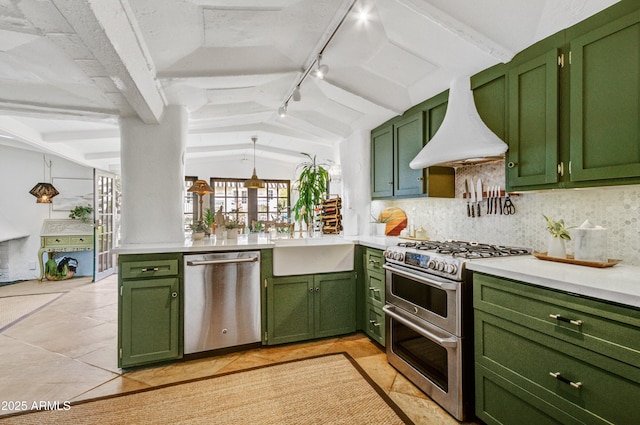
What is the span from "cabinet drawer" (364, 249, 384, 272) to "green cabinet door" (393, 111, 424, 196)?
2.10ft

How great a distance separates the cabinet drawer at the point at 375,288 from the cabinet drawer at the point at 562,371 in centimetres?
103

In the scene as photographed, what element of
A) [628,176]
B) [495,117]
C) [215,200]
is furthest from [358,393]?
[215,200]

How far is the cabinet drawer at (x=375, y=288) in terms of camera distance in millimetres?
2729

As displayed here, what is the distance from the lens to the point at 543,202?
211 centimetres

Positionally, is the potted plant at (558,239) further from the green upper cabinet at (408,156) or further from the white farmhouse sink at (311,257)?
the white farmhouse sink at (311,257)

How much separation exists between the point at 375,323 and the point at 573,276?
1.72 metres

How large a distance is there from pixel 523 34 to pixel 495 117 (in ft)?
1.64

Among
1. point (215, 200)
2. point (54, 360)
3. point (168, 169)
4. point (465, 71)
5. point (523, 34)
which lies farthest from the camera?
point (215, 200)

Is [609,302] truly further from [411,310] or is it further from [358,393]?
[358,393]

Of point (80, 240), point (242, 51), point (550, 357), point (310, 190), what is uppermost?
point (242, 51)

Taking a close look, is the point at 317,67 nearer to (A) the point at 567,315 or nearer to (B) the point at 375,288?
(B) the point at 375,288

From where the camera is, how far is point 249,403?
203cm

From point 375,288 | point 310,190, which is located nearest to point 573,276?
point 375,288

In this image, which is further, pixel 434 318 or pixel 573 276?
pixel 434 318
